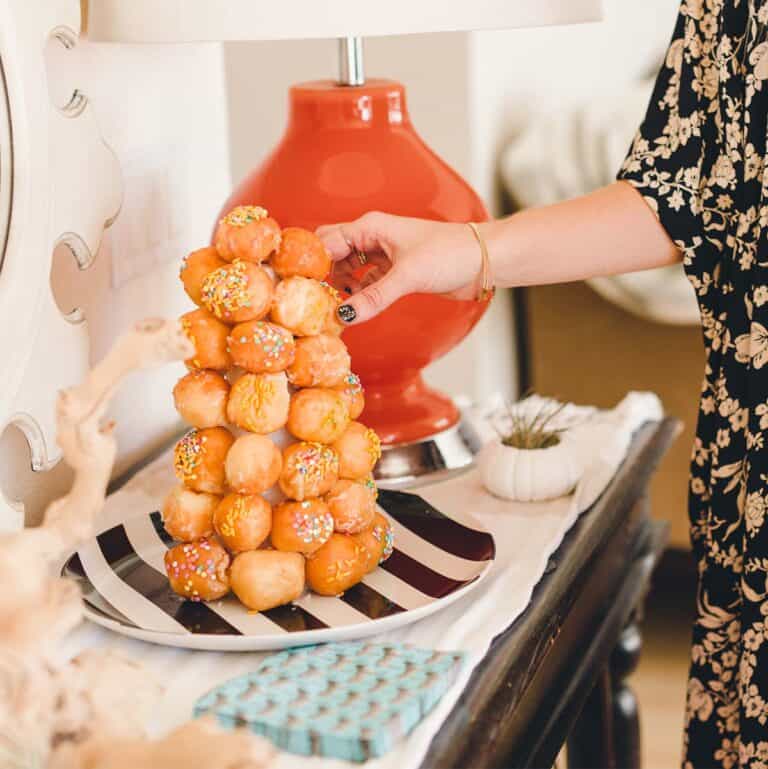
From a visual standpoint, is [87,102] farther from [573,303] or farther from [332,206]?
[573,303]

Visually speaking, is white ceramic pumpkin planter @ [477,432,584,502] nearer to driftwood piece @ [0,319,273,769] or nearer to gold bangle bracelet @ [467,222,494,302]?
gold bangle bracelet @ [467,222,494,302]

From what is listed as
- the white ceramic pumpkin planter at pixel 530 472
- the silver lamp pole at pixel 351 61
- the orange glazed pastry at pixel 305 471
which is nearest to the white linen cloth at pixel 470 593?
the white ceramic pumpkin planter at pixel 530 472

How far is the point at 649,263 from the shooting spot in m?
1.14

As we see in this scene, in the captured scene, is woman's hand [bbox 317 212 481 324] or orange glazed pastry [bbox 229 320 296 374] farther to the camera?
woman's hand [bbox 317 212 481 324]

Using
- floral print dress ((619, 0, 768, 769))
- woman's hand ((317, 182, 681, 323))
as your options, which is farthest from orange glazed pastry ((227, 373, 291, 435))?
floral print dress ((619, 0, 768, 769))

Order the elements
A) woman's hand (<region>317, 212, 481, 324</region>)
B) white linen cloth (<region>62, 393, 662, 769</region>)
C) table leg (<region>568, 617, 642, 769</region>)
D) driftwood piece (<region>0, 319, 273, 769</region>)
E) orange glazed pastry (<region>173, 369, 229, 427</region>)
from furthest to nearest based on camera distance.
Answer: table leg (<region>568, 617, 642, 769</region>) < woman's hand (<region>317, 212, 481, 324</region>) < orange glazed pastry (<region>173, 369, 229, 427</region>) < white linen cloth (<region>62, 393, 662, 769</region>) < driftwood piece (<region>0, 319, 273, 769</region>)

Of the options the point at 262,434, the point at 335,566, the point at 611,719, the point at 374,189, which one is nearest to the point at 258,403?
the point at 262,434

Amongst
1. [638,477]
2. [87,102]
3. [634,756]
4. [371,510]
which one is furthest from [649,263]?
[634,756]

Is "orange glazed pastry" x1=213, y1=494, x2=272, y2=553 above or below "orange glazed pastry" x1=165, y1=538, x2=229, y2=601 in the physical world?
above

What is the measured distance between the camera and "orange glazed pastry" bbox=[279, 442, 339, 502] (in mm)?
866

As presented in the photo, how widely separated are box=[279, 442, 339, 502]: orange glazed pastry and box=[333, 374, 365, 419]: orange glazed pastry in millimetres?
46

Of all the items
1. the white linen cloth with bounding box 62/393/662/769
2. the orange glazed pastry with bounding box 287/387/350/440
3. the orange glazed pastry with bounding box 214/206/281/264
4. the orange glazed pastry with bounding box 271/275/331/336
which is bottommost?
the white linen cloth with bounding box 62/393/662/769

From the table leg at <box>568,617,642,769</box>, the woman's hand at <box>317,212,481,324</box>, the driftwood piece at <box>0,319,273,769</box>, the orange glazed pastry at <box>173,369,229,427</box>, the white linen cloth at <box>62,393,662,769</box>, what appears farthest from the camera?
the table leg at <box>568,617,642,769</box>

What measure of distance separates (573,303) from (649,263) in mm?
1315
